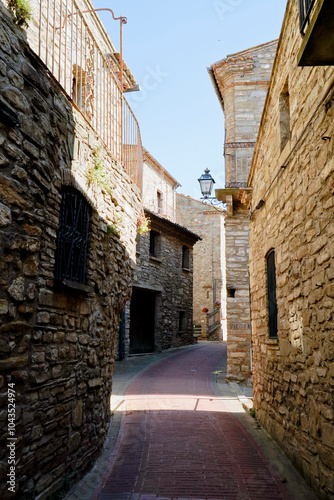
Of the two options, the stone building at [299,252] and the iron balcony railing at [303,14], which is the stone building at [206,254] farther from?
the iron balcony railing at [303,14]

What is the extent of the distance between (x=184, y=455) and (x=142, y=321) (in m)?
12.5

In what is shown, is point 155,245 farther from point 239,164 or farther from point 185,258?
point 239,164

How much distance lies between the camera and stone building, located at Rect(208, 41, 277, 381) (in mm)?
12438

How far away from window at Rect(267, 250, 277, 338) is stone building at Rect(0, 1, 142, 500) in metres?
2.58

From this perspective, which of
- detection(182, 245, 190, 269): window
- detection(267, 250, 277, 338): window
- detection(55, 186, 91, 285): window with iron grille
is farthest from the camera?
detection(182, 245, 190, 269): window

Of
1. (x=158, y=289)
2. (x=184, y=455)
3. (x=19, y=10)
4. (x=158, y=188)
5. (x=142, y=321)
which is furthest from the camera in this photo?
(x=158, y=188)

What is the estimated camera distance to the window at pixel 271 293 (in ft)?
22.5

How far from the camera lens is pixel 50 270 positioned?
159 inches

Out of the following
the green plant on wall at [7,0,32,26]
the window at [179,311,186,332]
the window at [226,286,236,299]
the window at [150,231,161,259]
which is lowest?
the window at [179,311,186,332]

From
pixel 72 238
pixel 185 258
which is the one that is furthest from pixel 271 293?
pixel 185 258

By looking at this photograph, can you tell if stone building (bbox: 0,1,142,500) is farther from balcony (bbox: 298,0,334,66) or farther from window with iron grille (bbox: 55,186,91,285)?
balcony (bbox: 298,0,334,66)

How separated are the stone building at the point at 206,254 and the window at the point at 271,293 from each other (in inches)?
784

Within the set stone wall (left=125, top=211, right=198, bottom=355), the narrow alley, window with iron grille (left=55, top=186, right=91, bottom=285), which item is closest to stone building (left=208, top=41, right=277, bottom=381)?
the narrow alley

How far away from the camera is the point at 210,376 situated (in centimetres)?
1306
